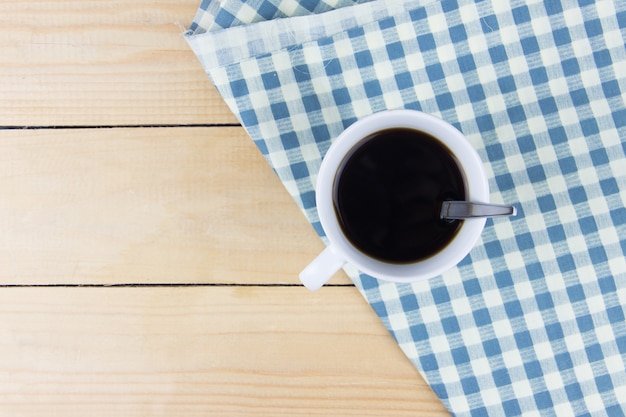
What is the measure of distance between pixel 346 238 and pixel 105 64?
0.93 ft

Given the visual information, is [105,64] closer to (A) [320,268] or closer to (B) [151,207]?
(B) [151,207]

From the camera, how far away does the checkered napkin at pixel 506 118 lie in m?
0.50

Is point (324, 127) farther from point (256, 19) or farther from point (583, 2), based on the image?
point (583, 2)

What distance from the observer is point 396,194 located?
1.49 ft

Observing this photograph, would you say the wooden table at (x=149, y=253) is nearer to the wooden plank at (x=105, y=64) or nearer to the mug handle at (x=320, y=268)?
the wooden plank at (x=105, y=64)

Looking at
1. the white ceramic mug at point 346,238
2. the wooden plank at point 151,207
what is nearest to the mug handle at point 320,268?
the white ceramic mug at point 346,238

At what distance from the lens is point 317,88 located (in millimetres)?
503

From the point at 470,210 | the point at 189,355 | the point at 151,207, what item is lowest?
the point at 189,355

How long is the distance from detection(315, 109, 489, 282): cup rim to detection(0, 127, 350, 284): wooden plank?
0.11 meters

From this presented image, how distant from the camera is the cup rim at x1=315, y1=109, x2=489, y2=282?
1.38 feet

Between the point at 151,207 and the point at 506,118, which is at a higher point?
the point at 506,118

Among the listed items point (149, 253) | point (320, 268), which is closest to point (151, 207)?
point (149, 253)

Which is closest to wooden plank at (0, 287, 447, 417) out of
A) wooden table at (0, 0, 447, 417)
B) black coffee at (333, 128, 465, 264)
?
wooden table at (0, 0, 447, 417)

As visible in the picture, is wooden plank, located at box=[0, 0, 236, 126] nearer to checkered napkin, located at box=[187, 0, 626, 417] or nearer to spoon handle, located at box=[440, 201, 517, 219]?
checkered napkin, located at box=[187, 0, 626, 417]
